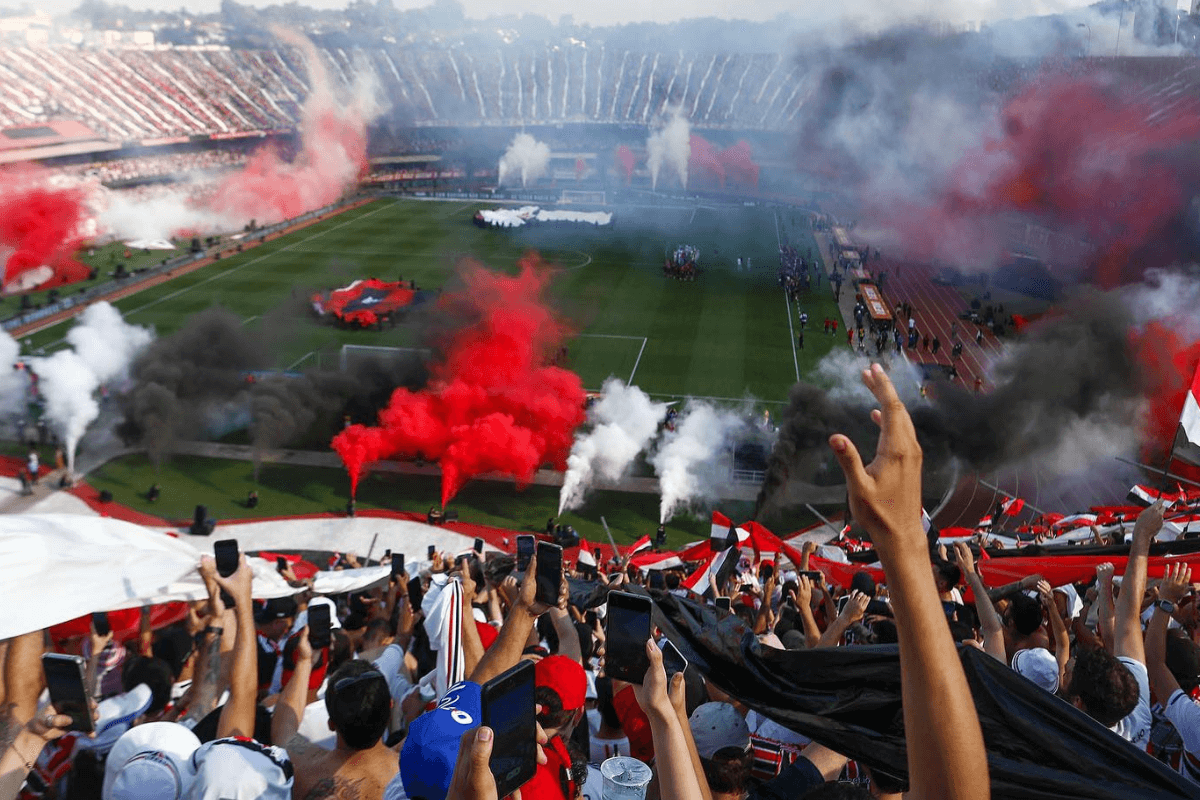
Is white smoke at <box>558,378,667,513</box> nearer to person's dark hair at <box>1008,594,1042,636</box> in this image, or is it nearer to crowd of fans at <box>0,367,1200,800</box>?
crowd of fans at <box>0,367,1200,800</box>

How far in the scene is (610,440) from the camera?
900 inches

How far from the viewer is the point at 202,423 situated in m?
25.3

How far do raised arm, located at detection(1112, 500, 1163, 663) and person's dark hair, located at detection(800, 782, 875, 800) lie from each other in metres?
2.63

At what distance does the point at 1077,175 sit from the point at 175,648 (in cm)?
3892

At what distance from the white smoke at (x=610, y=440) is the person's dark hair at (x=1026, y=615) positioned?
15684 millimetres

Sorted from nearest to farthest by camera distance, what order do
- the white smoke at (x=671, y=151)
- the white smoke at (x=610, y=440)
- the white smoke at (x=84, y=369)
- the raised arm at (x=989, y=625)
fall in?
the raised arm at (x=989, y=625) → the white smoke at (x=610, y=440) → the white smoke at (x=84, y=369) → the white smoke at (x=671, y=151)

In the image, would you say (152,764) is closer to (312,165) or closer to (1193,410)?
(1193,410)

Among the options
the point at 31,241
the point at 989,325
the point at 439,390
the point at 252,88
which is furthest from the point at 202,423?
the point at 252,88

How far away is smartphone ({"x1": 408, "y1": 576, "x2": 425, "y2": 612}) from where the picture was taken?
359 inches

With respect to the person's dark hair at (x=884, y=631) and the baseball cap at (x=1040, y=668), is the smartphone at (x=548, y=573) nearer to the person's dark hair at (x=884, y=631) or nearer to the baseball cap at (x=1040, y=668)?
the person's dark hair at (x=884, y=631)

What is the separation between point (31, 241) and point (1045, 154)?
141 feet

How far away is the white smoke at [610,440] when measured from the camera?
72.2 feet

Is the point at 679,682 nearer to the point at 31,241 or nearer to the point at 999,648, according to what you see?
the point at 999,648

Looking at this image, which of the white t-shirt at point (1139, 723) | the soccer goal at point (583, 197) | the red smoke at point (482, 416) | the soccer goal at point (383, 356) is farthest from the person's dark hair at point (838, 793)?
the soccer goal at point (583, 197)
